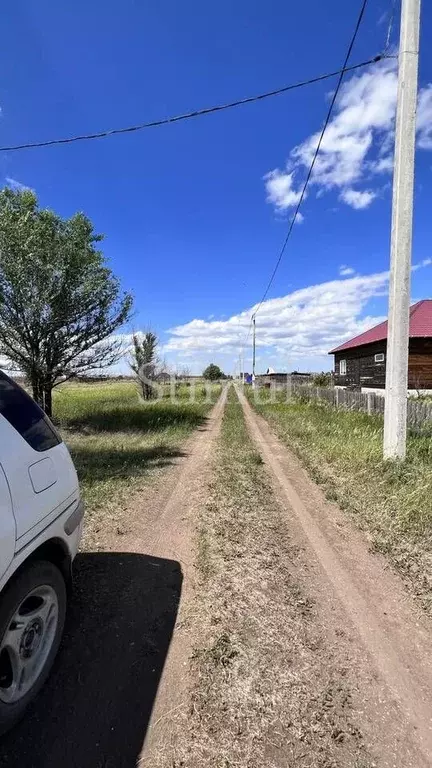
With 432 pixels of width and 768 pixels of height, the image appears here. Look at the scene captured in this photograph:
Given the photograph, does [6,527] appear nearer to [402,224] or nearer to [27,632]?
[27,632]

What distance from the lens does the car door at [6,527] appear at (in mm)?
1807

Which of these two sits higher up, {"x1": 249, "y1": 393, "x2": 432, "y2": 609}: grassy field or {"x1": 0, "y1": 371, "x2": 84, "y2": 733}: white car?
{"x1": 0, "y1": 371, "x2": 84, "y2": 733}: white car

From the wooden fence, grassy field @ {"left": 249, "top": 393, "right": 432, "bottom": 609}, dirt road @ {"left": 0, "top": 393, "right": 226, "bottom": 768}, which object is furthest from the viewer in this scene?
the wooden fence

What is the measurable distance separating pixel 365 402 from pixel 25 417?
1623 centimetres

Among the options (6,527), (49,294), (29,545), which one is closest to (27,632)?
(29,545)

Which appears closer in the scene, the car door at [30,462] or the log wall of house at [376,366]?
the car door at [30,462]

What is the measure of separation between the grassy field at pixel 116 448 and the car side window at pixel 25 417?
2.14 metres

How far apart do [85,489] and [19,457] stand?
13.7 ft

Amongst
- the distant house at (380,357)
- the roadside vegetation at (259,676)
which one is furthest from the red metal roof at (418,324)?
the roadside vegetation at (259,676)

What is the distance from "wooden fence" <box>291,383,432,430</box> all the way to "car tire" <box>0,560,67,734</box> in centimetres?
972

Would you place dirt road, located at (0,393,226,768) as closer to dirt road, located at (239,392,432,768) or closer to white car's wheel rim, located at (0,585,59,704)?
white car's wheel rim, located at (0,585,59,704)

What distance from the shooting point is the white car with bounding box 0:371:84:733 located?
1.91 m

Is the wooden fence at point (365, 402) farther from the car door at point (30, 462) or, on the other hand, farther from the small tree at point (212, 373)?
the small tree at point (212, 373)

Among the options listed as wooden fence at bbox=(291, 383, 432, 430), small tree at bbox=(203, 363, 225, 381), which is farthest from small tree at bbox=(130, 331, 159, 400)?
small tree at bbox=(203, 363, 225, 381)
